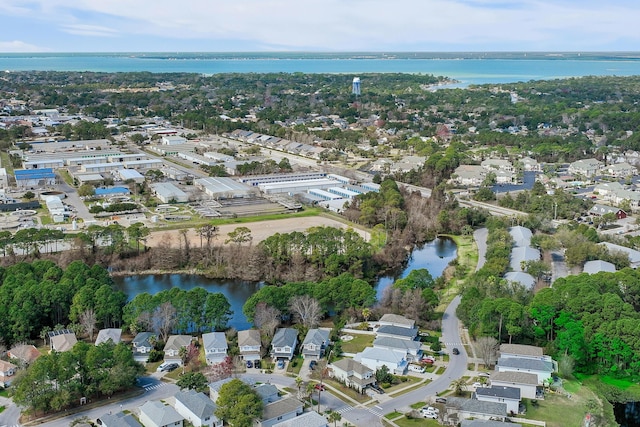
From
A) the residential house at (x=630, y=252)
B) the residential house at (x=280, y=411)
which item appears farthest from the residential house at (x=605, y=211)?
the residential house at (x=280, y=411)

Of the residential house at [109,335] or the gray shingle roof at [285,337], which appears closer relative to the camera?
the gray shingle roof at [285,337]

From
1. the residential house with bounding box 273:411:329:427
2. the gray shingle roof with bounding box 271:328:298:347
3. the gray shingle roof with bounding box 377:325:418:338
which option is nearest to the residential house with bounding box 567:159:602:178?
the gray shingle roof with bounding box 377:325:418:338

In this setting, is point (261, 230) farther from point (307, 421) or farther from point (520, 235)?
point (307, 421)

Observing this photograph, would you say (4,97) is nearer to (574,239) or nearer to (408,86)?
(408,86)

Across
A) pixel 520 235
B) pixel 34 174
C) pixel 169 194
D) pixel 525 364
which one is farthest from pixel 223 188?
pixel 525 364

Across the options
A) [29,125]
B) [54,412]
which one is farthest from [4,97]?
[54,412]

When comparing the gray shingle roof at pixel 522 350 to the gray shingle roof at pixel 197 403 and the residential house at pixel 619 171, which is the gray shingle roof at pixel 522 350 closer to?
the gray shingle roof at pixel 197 403
